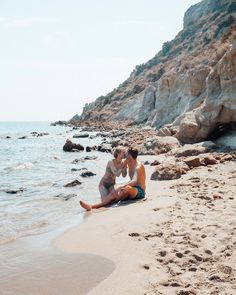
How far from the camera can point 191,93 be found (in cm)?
2944

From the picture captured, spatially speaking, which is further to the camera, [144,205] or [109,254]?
[144,205]

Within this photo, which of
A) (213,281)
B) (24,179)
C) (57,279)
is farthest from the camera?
(24,179)

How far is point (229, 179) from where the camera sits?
10711 mm

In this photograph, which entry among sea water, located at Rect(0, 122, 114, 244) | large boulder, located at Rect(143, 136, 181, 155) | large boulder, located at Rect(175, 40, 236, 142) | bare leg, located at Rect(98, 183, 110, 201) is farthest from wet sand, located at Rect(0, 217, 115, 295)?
large boulder, located at Rect(143, 136, 181, 155)

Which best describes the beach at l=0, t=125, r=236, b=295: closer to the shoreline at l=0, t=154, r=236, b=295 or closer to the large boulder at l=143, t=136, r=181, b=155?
the shoreline at l=0, t=154, r=236, b=295

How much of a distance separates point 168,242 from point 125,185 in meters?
4.25

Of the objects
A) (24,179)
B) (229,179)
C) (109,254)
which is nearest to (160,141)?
(24,179)

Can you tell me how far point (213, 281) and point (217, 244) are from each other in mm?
1060

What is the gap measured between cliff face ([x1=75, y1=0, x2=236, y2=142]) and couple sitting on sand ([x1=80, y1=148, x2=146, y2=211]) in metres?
9.28

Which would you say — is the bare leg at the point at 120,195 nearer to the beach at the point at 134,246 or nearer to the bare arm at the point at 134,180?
the bare arm at the point at 134,180

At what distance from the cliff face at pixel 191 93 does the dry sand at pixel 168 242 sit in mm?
10207

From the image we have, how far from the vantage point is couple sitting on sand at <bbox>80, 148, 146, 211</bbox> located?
9.95 metres

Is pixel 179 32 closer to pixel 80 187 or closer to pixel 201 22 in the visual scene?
pixel 201 22

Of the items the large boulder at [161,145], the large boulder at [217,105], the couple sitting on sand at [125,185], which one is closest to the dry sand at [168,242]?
the couple sitting on sand at [125,185]
